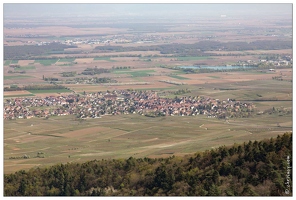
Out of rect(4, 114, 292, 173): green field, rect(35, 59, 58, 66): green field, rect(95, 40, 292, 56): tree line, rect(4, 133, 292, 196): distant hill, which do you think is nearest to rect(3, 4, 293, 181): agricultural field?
rect(4, 114, 292, 173): green field

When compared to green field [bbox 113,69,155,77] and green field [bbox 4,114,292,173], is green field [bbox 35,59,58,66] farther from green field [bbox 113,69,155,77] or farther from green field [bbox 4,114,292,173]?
green field [bbox 4,114,292,173]

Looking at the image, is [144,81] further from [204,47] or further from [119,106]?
[204,47]

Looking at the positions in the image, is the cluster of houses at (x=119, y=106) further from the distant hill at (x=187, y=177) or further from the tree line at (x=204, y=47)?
the tree line at (x=204, y=47)

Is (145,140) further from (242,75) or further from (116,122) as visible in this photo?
(242,75)

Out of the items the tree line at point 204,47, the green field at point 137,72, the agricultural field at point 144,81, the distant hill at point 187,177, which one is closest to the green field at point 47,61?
the agricultural field at point 144,81

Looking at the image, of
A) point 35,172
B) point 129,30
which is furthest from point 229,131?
point 129,30

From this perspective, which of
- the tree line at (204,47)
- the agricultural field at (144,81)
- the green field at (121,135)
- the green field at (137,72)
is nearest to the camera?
the green field at (121,135)

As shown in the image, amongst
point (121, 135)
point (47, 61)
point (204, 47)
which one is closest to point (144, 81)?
point (47, 61)
